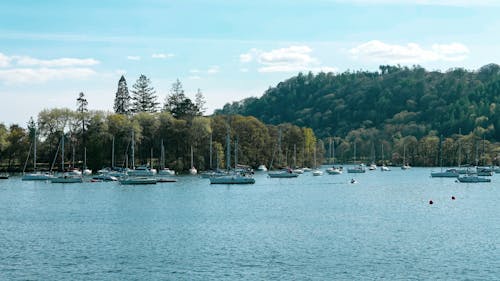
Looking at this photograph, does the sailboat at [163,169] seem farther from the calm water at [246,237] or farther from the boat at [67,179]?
the calm water at [246,237]

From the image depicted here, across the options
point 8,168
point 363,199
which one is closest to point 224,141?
point 8,168

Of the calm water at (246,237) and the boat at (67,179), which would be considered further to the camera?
the boat at (67,179)

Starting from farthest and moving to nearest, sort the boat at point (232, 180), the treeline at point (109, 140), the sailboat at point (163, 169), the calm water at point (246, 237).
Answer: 1. the treeline at point (109, 140)
2. the sailboat at point (163, 169)
3. the boat at point (232, 180)
4. the calm water at point (246, 237)

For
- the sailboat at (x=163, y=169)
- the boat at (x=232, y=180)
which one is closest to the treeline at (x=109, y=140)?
the sailboat at (x=163, y=169)

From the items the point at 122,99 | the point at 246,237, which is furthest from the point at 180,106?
the point at 246,237

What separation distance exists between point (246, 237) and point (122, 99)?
14442 centimetres

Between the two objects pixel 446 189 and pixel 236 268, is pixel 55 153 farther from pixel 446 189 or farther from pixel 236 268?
pixel 236 268

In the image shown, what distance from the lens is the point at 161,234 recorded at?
61062 millimetres

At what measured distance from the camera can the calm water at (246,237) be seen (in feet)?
147

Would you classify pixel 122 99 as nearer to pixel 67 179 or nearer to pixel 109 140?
pixel 109 140

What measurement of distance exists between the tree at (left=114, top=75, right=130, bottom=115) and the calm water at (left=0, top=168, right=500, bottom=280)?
94.4 m

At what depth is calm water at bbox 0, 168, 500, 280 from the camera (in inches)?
1758

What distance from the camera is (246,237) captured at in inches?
2309

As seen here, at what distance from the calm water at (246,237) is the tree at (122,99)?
3717 inches
